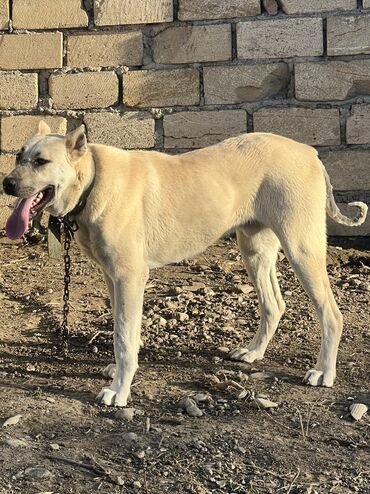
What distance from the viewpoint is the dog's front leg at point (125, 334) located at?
190 inches

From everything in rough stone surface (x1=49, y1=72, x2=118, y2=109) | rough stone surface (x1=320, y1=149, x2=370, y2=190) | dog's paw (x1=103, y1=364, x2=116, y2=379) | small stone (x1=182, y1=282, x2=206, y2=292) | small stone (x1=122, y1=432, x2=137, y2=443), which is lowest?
dog's paw (x1=103, y1=364, x2=116, y2=379)

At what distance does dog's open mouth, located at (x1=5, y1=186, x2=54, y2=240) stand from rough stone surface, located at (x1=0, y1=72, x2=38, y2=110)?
363cm

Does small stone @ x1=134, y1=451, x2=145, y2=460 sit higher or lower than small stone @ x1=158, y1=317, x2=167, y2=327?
higher

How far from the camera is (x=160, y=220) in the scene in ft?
16.7

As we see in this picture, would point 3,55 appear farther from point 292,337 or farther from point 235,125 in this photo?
point 292,337

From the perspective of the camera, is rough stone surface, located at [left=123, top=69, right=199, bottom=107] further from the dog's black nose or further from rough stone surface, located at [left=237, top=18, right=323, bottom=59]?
the dog's black nose

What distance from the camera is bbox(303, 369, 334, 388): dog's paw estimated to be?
5156mm

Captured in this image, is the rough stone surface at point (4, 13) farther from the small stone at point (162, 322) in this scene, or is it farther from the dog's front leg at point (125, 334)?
the dog's front leg at point (125, 334)

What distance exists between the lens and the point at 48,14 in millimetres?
8117

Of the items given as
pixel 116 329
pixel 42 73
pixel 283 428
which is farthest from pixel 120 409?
pixel 42 73

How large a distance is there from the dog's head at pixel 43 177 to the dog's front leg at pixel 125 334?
53 centimetres

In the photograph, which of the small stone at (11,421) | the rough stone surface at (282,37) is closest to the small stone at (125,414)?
the small stone at (11,421)

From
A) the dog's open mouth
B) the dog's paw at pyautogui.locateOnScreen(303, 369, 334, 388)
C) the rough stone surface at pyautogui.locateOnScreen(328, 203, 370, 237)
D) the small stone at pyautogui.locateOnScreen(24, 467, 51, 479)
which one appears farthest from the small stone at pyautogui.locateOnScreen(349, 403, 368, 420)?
the rough stone surface at pyautogui.locateOnScreen(328, 203, 370, 237)

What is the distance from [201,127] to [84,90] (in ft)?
3.64
